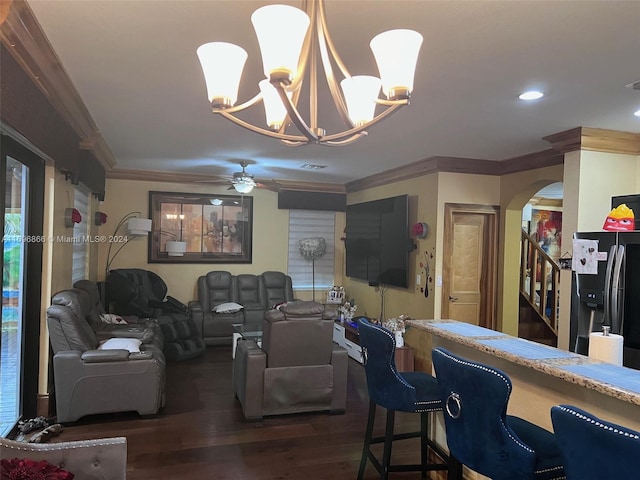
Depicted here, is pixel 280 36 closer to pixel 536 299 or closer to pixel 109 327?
pixel 109 327

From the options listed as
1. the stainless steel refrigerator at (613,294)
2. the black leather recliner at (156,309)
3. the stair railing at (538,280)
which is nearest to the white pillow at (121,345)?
the black leather recliner at (156,309)

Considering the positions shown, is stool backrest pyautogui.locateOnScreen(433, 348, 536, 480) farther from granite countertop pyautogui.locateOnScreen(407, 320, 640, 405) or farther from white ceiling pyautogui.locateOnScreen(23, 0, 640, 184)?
white ceiling pyautogui.locateOnScreen(23, 0, 640, 184)

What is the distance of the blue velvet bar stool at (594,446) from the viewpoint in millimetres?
1133

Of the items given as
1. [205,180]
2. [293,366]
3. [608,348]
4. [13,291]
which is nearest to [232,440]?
[293,366]

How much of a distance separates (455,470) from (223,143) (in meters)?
3.79

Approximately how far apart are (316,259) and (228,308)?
1904 millimetres

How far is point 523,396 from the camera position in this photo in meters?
2.27

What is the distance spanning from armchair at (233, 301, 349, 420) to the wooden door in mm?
2046

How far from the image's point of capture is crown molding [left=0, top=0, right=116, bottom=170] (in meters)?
2.15

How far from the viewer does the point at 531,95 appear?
307cm

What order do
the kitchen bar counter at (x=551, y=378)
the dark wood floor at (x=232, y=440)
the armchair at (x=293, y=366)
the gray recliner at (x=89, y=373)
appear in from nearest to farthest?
the kitchen bar counter at (x=551, y=378) < the dark wood floor at (x=232, y=440) < the gray recliner at (x=89, y=373) < the armchair at (x=293, y=366)

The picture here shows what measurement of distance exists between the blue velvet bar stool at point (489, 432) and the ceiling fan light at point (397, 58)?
107 cm

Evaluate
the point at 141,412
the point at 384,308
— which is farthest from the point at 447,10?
the point at 384,308

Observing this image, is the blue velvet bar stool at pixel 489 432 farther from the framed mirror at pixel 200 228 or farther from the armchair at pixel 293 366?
the framed mirror at pixel 200 228
